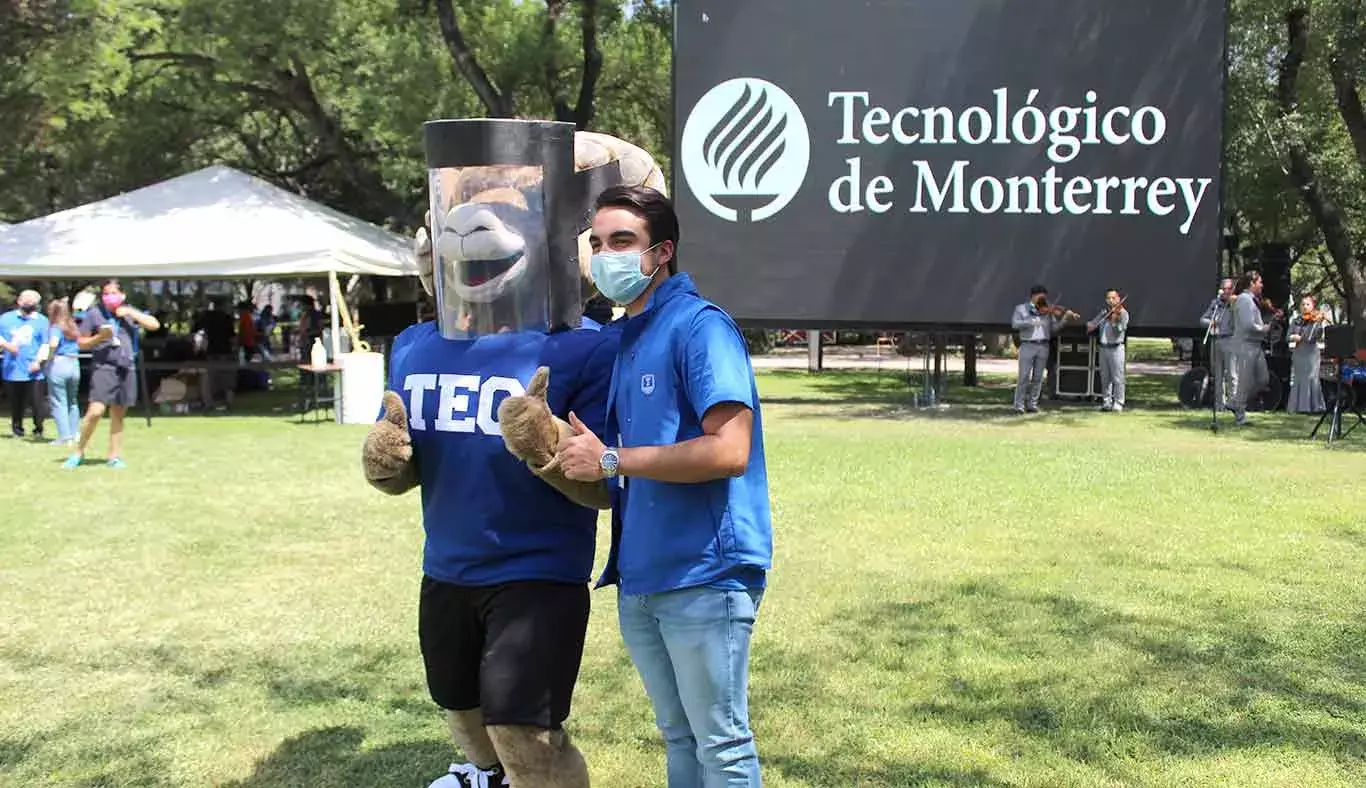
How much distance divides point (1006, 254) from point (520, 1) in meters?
10.4

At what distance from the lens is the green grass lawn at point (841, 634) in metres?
4.14

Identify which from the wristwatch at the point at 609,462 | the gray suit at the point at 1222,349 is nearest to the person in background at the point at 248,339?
the gray suit at the point at 1222,349

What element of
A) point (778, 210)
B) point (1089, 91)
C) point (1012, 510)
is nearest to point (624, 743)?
point (1012, 510)

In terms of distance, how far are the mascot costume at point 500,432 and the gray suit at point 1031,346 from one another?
43.6ft

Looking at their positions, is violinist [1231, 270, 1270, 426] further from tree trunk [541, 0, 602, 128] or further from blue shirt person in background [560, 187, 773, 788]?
blue shirt person in background [560, 187, 773, 788]

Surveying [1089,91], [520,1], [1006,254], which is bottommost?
[1006,254]

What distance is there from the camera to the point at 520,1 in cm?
2144

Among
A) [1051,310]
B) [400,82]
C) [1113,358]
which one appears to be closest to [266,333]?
[400,82]

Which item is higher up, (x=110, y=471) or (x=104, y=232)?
(x=104, y=232)

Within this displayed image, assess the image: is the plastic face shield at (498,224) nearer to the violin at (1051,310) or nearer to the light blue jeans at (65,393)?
the light blue jeans at (65,393)

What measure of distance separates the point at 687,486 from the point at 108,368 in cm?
903

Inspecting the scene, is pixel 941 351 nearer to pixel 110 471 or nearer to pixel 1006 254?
pixel 1006 254

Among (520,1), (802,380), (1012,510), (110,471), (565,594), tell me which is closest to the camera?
(565,594)

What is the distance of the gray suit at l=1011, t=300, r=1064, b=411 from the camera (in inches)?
609
